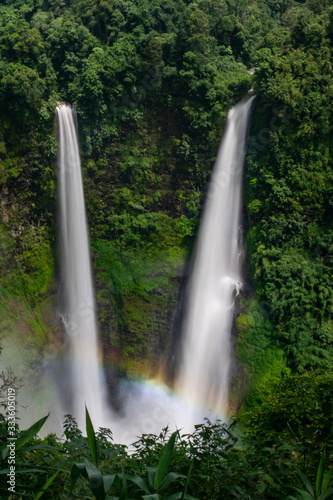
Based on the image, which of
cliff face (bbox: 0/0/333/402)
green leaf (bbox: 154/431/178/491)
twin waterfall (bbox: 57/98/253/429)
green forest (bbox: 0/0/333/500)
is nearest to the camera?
green leaf (bbox: 154/431/178/491)

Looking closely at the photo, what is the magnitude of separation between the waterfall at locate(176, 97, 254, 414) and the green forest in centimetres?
40

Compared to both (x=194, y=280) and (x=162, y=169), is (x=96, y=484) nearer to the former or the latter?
(x=194, y=280)

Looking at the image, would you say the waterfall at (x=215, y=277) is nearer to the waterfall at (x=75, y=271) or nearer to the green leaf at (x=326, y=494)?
the waterfall at (x=75, y=271)

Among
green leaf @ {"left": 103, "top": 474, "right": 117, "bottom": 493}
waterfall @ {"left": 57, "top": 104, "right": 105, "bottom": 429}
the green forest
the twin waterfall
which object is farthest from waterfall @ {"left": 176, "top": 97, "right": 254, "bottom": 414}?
green leaf @ {"left": 103, "top": 474, "right": 117, "bottom": 493}

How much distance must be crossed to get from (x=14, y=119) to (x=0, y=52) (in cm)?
201

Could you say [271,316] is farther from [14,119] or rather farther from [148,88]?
[14,119]

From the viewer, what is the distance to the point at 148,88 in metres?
12.9

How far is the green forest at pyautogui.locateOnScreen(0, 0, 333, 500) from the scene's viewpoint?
10.7m

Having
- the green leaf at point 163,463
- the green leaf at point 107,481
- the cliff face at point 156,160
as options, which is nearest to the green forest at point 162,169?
the cliff face at point 156,160

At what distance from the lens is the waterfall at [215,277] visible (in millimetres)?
11633

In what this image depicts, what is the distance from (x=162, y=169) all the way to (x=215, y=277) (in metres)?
3.97

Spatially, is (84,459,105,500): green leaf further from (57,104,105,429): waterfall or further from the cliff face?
(57,104,105,429): waterfall

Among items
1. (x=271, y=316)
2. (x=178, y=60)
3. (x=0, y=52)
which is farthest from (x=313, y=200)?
(x=0, y=52)

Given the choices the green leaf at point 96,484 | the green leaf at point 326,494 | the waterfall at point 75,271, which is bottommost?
the green leaf at point 96,484
